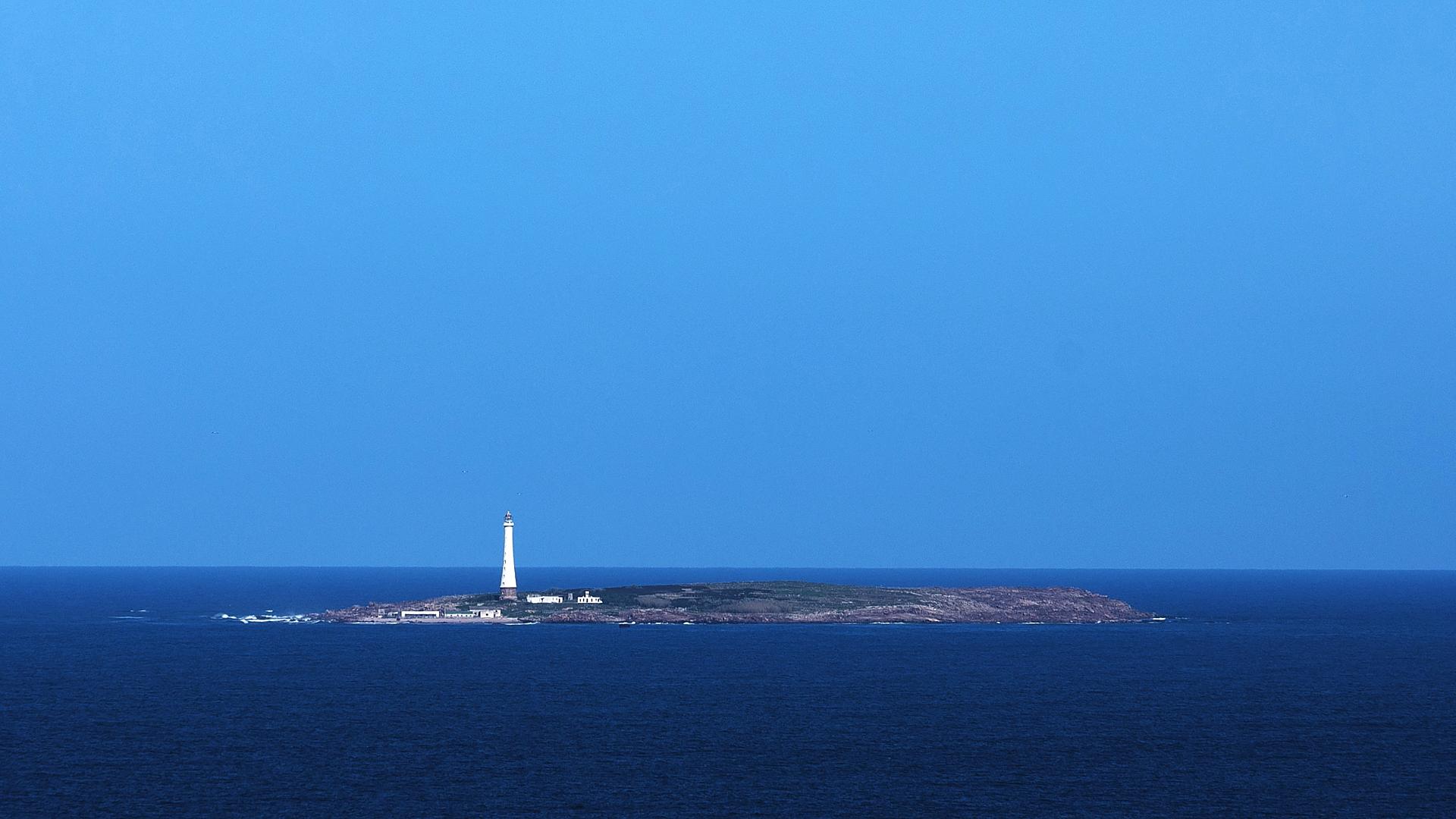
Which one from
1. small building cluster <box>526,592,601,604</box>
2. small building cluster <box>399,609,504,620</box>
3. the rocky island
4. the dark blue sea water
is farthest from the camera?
small building cluster <box>526,592,601,604</box>

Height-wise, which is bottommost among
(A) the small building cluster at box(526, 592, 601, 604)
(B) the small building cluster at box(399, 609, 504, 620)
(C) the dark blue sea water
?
(C) the dark blue sea water

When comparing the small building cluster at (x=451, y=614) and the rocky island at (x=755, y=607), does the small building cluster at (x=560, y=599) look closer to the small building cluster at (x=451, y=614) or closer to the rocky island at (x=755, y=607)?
the rocky island at (x=755, y=607)

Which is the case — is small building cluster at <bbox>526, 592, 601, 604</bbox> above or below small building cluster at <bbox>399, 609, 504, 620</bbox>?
above

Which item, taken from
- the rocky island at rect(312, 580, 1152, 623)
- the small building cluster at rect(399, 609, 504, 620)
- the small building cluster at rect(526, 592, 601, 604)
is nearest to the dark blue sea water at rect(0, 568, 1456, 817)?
the small building cluster at rect(399, 609, 504, 620)

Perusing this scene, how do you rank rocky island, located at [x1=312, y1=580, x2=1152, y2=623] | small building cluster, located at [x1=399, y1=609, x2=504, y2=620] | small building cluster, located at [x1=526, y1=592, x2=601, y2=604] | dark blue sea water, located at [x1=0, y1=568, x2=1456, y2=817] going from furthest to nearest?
small building cluster, located at [x1=526, y1=592, x2=601, y2=604], rocky island, located at [x1=312, y1=580, x2=1152, y2=623], small building cluster, located at [x1=399, y1=609, x2=504, y2=620], dark blue sea water, located at [x1=0, y1=568, x2=1456, y2=817]

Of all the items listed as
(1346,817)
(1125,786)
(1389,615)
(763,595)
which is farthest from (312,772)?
(1389,615)

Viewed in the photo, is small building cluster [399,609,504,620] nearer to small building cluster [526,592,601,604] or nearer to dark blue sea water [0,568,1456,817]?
small building cluster [526,592,601,604]
